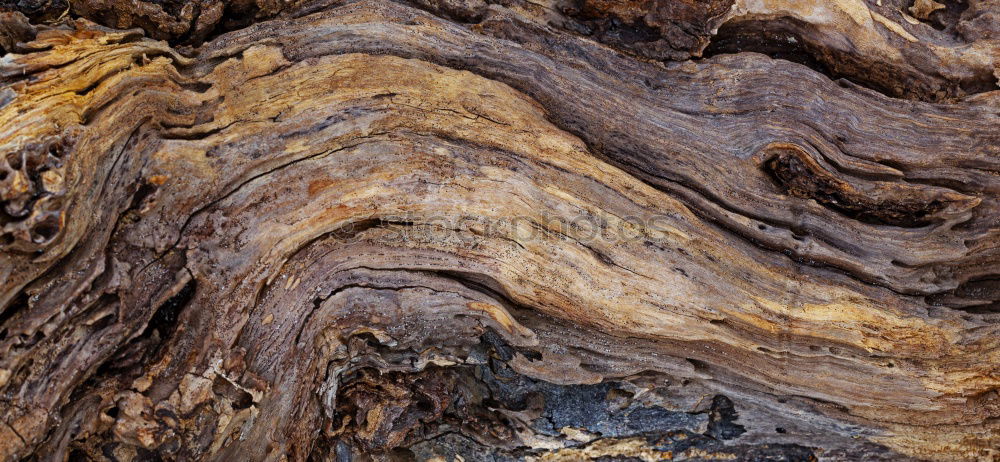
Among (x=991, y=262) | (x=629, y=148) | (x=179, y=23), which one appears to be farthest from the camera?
(x=991, y=262)

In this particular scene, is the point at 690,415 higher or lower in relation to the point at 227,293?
higher

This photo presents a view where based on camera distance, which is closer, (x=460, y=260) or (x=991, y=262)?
(x=460, y=260)

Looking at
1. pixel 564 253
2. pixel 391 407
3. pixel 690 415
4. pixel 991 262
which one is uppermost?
pixel 991 262

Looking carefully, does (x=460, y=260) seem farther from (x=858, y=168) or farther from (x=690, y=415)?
(x=858, y=168)

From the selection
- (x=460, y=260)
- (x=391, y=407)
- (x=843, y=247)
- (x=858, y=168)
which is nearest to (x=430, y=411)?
(x=391, y=407)

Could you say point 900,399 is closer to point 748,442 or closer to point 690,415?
point 748,442

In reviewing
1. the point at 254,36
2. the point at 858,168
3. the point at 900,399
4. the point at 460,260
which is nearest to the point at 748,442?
the point at 900,399

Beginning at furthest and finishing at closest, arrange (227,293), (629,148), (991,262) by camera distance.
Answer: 1. (991,262)
2. (629,148)
3. (227,293)
